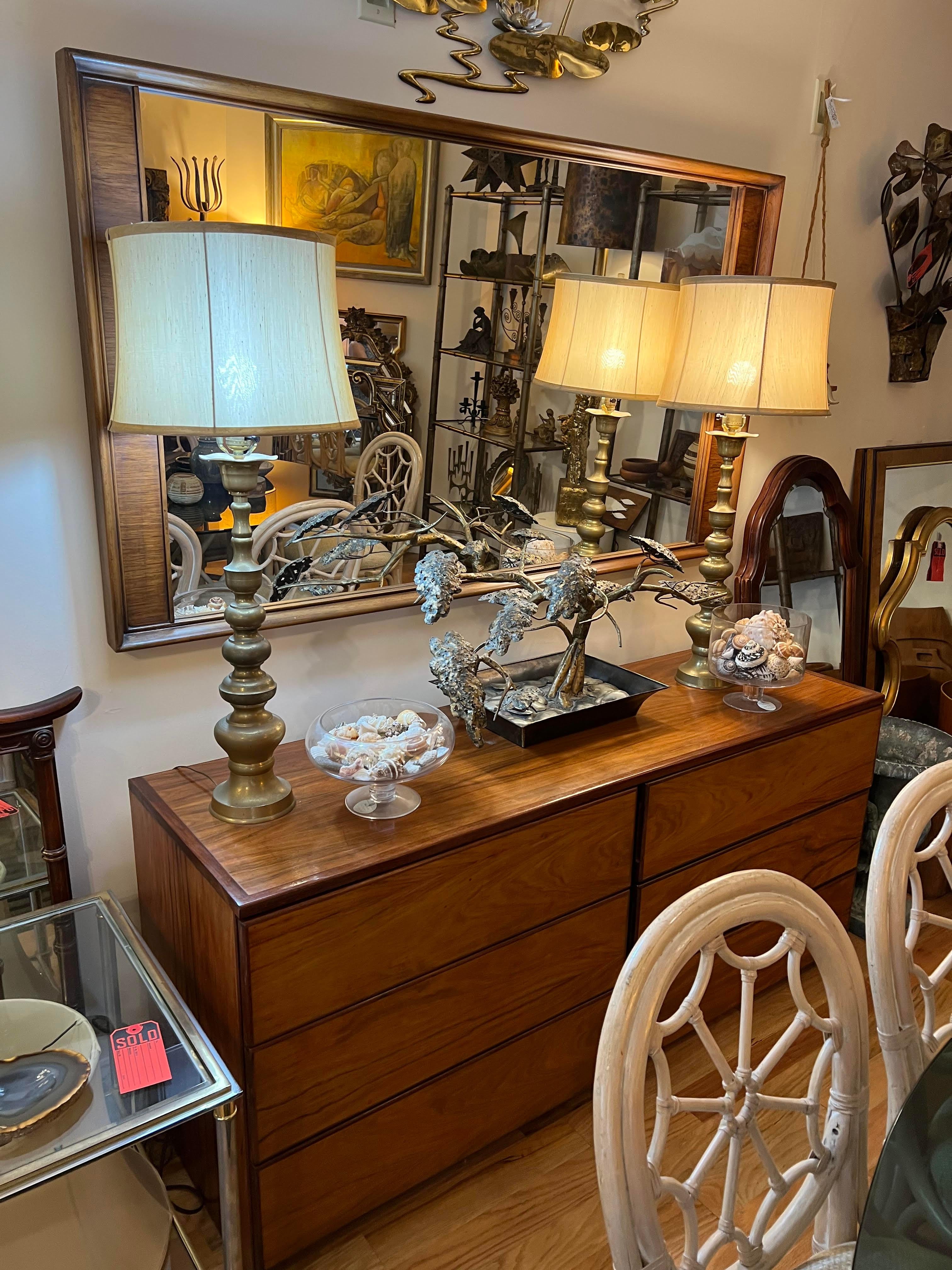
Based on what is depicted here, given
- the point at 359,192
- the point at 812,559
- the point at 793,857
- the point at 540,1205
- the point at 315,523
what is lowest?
the point at 540,1205

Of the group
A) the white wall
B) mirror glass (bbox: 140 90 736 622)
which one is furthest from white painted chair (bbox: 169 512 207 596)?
the white wall

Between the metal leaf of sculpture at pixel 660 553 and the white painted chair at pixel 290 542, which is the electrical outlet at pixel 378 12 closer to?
the white painted chair at pixel 290 542

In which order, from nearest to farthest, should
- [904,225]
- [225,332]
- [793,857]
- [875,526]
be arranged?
[225,332] < [793,857] < [904,225] < [875,526]

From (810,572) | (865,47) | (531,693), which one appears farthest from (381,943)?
(865,47)

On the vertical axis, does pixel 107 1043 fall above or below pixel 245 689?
below

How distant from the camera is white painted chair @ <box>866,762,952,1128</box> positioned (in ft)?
3.73

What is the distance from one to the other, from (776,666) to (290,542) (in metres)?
0.98

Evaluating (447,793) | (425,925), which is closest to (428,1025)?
(425,925)

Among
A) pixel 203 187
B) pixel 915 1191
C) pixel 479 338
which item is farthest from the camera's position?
pixel 479 338

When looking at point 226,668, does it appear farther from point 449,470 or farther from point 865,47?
point 865,47

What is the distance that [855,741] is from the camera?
2061mm

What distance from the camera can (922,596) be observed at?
287 cm

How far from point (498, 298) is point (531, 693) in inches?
→ 28.8

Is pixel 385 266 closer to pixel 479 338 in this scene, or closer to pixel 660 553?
pixel 479 338
